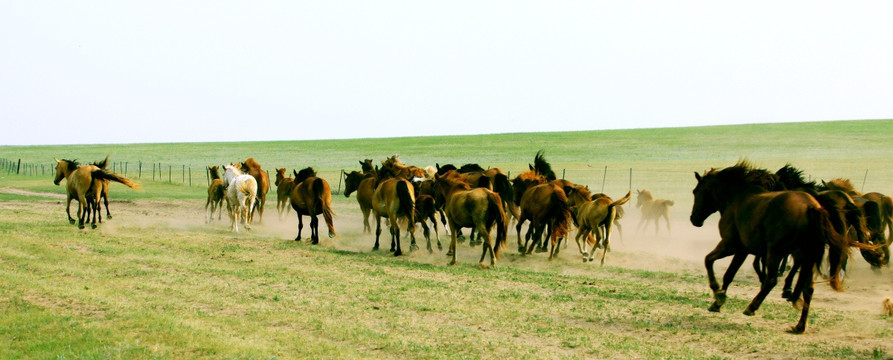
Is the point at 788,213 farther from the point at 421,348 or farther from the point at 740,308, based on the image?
the point at 421,348

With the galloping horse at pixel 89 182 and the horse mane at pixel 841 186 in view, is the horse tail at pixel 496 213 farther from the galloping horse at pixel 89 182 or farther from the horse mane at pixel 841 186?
the galloping horse at pixel 89 182

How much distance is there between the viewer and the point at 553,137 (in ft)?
330

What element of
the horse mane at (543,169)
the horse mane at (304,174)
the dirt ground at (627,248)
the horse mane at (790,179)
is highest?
the horse mane at (790,179)

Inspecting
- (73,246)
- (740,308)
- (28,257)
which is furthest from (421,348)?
(73,246)

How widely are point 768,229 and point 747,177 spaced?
4.07 ft

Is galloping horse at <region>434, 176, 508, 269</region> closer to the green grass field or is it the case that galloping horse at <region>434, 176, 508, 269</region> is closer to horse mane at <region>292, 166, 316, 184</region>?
the green grass field

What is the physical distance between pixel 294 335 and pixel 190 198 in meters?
30.4

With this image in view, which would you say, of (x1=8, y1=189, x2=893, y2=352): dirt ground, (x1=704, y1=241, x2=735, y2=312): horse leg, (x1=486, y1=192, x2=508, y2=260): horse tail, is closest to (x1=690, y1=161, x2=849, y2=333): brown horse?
(x1=704, y1=241, x2=735, y2=312): horse leg

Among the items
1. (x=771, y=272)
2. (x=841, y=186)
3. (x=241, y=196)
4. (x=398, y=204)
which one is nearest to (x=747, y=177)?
(x=771, y=272)

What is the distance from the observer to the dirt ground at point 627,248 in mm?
12789

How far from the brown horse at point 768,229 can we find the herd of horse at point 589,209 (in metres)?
0.01

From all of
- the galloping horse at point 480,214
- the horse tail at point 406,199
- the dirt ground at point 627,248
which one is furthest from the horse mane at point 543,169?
the galloping horse at point 480,214

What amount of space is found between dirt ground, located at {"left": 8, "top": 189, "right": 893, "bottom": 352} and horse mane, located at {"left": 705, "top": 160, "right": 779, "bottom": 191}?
4.67 feet

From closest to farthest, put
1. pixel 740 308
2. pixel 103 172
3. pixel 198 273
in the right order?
pixel 740 308 < pixel 198 273 < pixel 103 172
